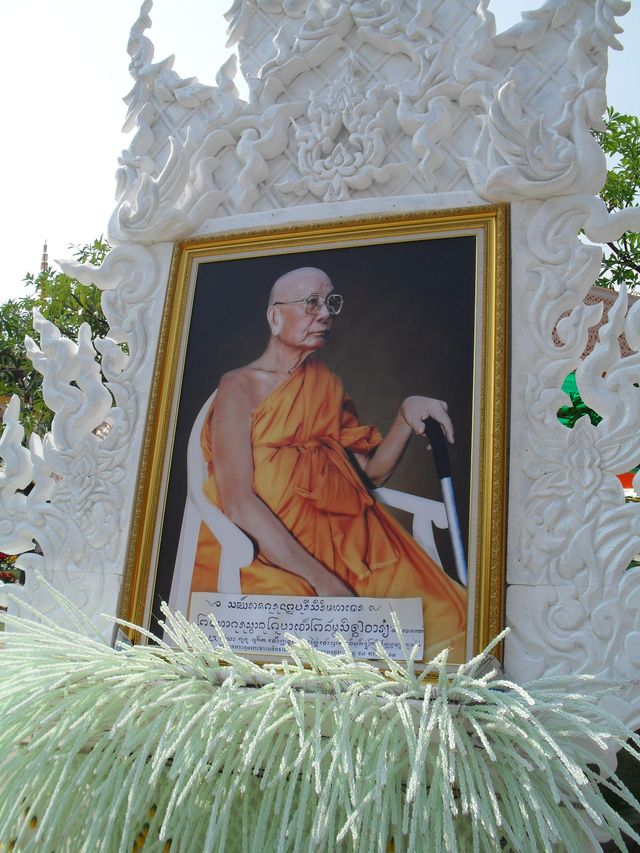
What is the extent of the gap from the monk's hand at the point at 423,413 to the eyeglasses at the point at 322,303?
0.34 metres

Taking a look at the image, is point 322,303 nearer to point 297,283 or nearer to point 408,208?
point 297,283

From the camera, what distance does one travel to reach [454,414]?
7.23 feet

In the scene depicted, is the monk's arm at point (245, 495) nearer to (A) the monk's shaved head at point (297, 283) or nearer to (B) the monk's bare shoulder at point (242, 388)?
(B) the monk's bare shoulder at point (242, 388)

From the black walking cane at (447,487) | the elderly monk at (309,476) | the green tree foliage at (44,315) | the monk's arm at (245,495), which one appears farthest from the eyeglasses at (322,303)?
the green tree foliage at (44,315)

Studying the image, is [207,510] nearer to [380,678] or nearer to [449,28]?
[380,678]

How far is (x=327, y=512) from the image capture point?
2.24 meters

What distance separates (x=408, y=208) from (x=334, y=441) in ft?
2.17

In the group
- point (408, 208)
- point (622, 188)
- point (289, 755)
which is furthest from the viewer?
point (622, 188)

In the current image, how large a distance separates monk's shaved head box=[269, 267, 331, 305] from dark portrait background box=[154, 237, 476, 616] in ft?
0.06

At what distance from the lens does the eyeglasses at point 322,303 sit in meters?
2.41

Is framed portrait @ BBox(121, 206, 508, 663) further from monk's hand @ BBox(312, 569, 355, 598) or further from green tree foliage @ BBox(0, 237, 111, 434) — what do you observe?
green tree foliage @ BBox(0, 237, 111, 434)

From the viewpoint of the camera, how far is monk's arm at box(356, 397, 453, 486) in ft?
7.28

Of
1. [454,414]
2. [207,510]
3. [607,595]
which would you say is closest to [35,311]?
[207,510]

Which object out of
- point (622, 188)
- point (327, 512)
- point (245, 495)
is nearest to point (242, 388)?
point (245, 495)
